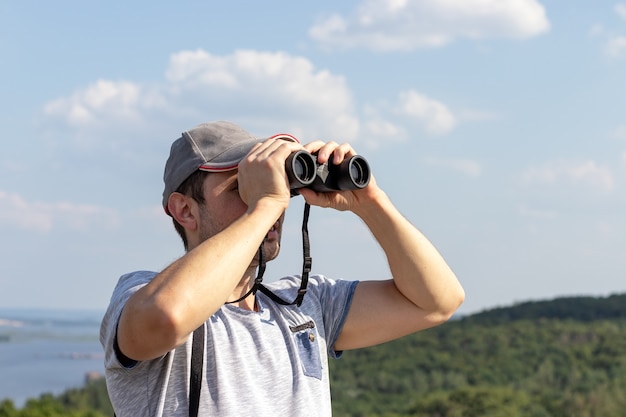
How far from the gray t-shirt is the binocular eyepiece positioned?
0.38 m

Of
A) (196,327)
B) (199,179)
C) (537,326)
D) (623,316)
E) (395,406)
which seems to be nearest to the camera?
(196,327)

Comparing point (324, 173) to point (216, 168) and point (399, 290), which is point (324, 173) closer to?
point (216, 168)

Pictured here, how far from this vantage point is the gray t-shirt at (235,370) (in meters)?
2.16

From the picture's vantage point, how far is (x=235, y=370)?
221cm

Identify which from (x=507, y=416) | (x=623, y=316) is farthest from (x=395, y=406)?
(x=623, y=316)

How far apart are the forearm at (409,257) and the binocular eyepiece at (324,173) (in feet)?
0.39

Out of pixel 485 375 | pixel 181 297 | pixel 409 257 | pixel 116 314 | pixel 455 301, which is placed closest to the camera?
pixel 181 297

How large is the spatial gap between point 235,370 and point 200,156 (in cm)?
60

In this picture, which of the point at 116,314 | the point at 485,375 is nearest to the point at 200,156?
the point at 116,314

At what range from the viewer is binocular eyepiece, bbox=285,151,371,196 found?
2309mm

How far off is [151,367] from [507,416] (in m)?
9.49

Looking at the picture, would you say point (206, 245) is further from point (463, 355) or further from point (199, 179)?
point (463, 355)

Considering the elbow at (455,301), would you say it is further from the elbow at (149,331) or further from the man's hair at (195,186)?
the elbow at (149,331)

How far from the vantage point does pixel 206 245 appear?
2092 mm
